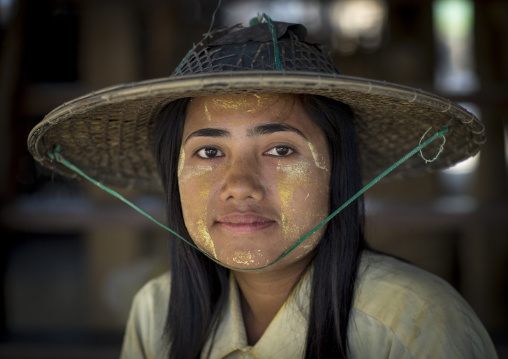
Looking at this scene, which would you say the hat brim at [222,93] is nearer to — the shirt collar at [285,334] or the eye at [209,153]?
the eye at [209,153]

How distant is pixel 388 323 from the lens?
1228 mm

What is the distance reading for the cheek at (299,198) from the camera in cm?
125

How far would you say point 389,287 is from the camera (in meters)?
1.30

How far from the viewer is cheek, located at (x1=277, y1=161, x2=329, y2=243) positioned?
49.3 inches

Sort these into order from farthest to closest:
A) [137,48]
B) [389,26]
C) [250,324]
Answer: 1. [389,26]
2. [137,48]
3. [250,324]

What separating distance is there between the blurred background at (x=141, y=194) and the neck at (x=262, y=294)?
130 centimetres

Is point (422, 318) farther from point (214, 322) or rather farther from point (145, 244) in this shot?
point (145, 244)

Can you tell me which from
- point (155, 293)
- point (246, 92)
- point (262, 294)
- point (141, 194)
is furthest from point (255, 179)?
point (141, 194)

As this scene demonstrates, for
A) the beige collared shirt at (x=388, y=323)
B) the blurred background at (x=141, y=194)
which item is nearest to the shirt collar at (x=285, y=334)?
the beige collared shirt at (x=388, y=323)

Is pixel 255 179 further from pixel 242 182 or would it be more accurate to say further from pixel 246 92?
pixel 246 92

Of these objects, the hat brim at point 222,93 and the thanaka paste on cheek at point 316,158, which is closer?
the hat brim at point 222,93

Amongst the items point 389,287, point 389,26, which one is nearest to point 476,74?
point 389,26

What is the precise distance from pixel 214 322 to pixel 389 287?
0.57 metres

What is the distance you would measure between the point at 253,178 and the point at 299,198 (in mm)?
133
